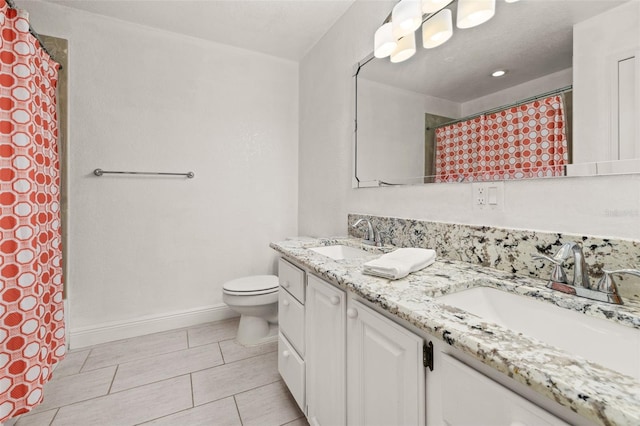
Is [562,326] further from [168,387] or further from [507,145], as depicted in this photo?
[168,387]

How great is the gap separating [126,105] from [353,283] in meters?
2.27

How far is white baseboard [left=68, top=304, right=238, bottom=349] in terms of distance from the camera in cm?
200

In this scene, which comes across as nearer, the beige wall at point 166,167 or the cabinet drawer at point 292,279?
the cabinet drawer at point 292,279

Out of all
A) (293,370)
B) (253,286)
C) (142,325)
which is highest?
(253,286)

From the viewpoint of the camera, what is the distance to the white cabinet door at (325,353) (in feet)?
→ 3.13

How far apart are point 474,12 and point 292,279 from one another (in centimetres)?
134

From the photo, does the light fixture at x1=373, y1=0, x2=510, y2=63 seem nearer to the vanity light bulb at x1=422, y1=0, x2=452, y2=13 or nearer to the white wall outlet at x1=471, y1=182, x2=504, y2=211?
the vanity light bulb at x1=422, y1=0, x2=452, y2=13

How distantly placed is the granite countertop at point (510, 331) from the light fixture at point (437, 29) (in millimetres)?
993

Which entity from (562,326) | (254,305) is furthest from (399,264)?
(254,305)

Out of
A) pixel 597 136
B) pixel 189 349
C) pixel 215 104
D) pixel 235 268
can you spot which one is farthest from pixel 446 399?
pixel 215 104

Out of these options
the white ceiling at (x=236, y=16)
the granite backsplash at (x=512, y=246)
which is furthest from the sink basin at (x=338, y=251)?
the white ceiling at (x=236, y=16)

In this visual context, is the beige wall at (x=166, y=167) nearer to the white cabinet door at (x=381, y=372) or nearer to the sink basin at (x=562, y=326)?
the white cabinet door at (x=381, y=372)

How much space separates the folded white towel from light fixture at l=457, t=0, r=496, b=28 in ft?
3.03

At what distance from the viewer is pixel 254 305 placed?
1.95 metres
